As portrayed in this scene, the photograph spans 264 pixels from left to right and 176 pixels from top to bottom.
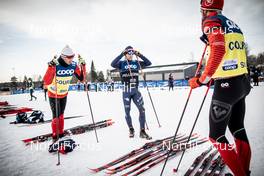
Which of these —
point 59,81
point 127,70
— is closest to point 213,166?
point 127,70

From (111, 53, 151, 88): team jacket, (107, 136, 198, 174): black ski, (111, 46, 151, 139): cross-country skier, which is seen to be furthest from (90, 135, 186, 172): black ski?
(111, 53, 151, 88): team jacket

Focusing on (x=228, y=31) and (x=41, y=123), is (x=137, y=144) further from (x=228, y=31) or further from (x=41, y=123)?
(x=41, y=123)

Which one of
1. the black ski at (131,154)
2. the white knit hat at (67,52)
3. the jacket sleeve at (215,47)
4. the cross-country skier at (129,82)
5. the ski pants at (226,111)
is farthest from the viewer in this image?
the cross-country skier at (129,82)

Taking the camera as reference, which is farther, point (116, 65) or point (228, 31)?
point (116, 65)

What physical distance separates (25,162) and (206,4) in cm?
455

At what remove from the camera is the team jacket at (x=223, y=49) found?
7.04ft

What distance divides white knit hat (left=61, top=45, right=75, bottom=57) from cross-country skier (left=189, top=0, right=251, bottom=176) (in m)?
3.37

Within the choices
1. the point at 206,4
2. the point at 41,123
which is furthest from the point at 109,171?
the point at 41,123

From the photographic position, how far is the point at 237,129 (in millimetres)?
2502

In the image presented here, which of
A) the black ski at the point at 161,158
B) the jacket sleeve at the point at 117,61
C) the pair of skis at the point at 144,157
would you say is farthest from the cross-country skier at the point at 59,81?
the black ski at the point at 161,158

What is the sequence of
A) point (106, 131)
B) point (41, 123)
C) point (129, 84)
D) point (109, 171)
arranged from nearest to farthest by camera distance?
point (109, 171) < point (129, 84) < point (106, 131) < point (41, 123)

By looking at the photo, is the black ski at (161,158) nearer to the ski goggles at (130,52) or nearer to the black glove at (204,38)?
the black glove at (204,38)

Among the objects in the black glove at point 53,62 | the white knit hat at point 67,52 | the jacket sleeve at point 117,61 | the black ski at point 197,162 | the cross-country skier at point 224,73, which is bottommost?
the black ski at point 197,162

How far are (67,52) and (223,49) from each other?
3712mm
